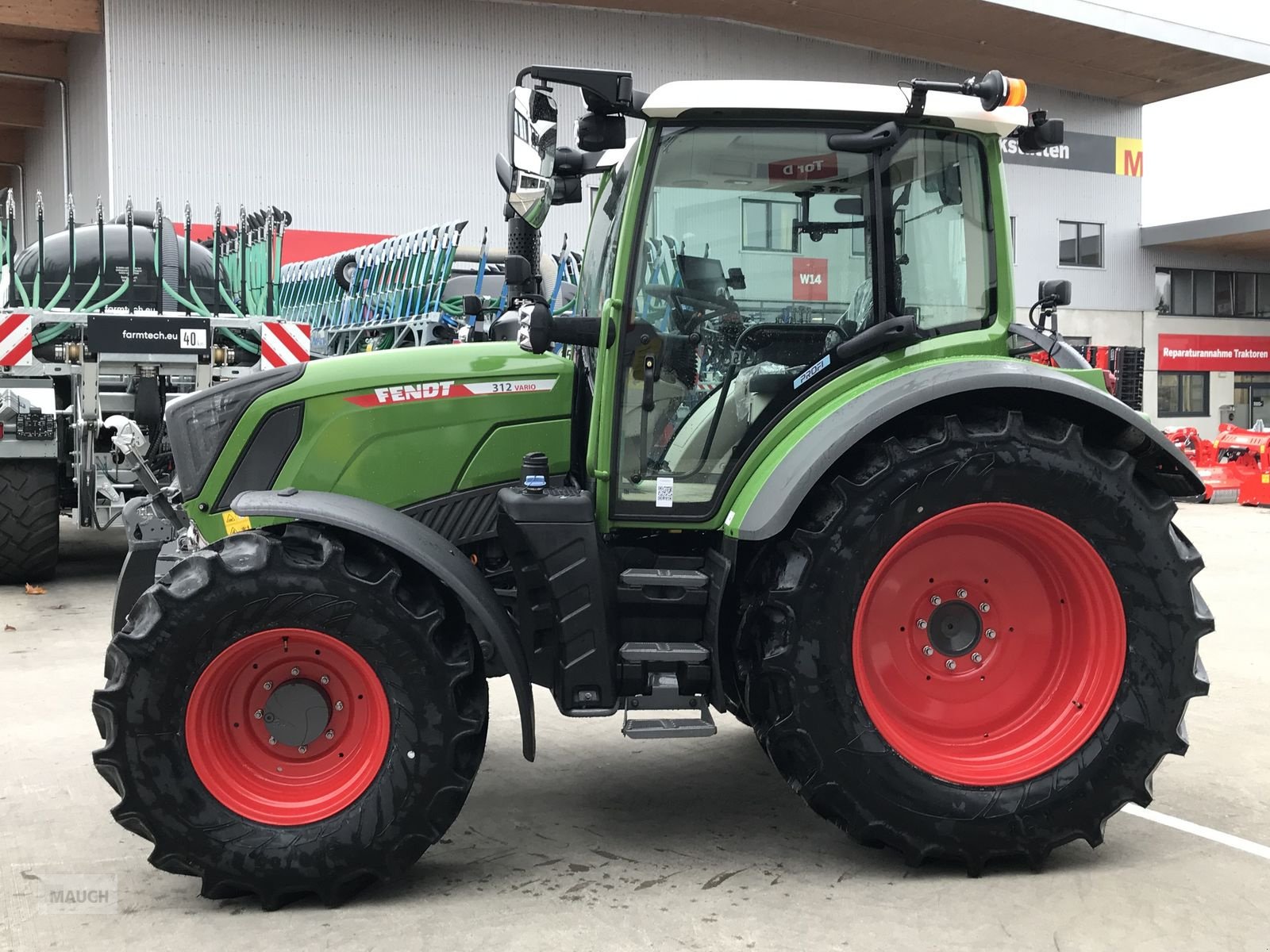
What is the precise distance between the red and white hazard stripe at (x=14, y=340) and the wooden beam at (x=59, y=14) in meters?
12.1

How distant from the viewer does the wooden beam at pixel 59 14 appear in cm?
1850

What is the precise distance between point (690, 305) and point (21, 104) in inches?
1112

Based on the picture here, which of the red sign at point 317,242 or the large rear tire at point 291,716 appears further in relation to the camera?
the red sign at point 317,242

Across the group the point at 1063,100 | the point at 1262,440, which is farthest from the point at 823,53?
the point at 1262,440

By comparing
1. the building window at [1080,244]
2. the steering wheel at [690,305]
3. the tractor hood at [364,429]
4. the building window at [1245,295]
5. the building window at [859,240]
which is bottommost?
the tractor hood at [364,429]

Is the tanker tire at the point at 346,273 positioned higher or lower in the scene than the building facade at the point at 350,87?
lower

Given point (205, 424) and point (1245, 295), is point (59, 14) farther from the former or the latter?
point (1245, 295)

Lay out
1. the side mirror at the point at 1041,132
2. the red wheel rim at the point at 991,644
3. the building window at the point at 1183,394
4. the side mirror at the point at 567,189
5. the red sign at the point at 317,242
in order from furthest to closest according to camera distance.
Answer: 1. the building window at the point at 1183,394
2. the red sign at the point at 317,242
3. the side mirror at the point at 567,189
4. the side mirror at the point at 1041,132
5. the red wheel rim at the point at 991,644

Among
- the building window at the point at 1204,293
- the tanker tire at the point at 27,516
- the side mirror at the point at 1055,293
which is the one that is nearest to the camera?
the side mirror at the point at 1055,293

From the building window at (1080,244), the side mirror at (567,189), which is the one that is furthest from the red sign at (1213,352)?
the side mirror at (567,189)

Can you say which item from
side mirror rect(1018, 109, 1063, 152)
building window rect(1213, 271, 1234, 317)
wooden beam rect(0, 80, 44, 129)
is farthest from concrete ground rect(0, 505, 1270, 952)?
building window rect(1213, 271, 1234, 317)

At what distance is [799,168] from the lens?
12.0 ft

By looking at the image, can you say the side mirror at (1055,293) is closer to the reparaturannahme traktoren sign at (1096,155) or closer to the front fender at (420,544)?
the front fender at (420,544)

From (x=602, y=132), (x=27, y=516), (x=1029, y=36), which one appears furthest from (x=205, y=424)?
(x=1029, y=36)
